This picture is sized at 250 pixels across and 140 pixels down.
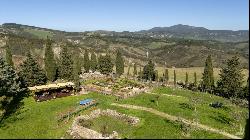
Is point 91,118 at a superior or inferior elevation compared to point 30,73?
inferior

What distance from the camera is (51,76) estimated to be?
12800cm

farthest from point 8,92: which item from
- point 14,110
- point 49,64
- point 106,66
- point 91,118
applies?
point 106,66

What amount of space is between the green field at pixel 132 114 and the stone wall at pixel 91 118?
1.40m

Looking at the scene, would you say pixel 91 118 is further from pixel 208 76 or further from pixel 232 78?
pixel 208 76

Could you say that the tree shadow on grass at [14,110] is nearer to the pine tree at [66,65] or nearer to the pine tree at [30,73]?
the pine tree at [30,73]

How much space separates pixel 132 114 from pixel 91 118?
29.1 ft

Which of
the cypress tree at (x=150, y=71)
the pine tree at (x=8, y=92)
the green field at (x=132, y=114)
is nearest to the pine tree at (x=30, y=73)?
the pine tree at (x=8, y=92)

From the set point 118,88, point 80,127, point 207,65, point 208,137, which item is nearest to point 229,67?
point 207,65

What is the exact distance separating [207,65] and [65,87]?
65.0 metres

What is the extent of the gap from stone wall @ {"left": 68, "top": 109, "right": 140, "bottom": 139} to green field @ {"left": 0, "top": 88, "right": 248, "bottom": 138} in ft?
4.58

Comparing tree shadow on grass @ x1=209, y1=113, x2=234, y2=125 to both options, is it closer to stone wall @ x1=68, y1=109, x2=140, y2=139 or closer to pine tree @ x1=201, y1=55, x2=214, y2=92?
stone wall @ x1=68, y1=109, x2=140, y2=139

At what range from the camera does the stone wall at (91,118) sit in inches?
2251

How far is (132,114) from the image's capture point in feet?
243

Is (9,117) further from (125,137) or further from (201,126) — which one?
(201,126)
